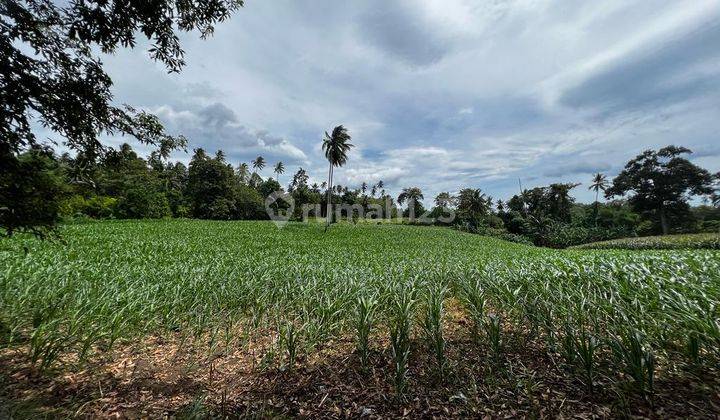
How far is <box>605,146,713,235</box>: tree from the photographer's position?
34281 millimetres

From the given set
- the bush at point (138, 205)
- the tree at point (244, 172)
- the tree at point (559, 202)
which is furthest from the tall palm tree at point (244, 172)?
the tree at point (559, 202)

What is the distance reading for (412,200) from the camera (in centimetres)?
6531

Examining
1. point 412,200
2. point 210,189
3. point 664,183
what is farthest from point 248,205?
point 664,183

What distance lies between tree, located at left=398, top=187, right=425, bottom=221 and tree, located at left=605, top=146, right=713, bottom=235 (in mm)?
33068

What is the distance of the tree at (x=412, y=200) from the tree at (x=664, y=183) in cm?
3307

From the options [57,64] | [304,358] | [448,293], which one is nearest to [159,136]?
[57,64]

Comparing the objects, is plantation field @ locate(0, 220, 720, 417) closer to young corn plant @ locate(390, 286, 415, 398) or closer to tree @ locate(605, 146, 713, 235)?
young corn plant @ locate(390, 286, 415, 398)

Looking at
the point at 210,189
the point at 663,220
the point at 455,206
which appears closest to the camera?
the point at 663,220

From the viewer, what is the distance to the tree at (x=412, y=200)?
6219 centimetres

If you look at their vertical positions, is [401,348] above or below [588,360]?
below

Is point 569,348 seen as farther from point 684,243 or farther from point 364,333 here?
point 684,243

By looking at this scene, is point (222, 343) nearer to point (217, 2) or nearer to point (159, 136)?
point (159, 136)

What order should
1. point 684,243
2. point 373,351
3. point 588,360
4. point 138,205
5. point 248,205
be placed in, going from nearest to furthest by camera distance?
point 588,360
point 373,351
point 684,243
point 138,205
point 248,205

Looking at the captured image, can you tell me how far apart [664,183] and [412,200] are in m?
39.7
